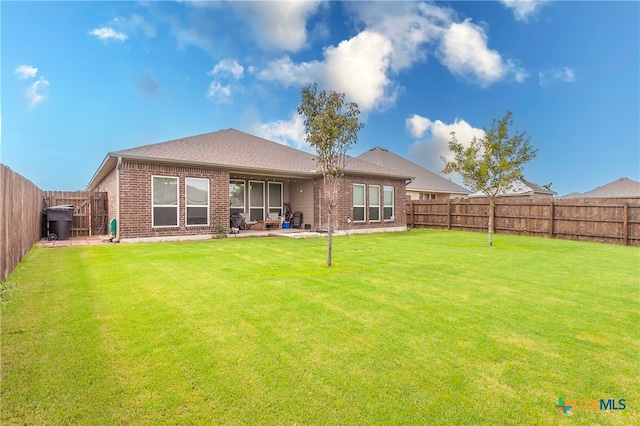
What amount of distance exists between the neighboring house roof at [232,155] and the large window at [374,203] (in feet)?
2.91

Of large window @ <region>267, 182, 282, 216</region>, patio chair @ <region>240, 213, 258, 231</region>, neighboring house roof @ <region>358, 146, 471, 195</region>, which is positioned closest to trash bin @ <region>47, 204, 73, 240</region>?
patio chair @ <region>240, 213, 258, 231</region>

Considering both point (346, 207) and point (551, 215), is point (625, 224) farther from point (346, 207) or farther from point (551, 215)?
point (346, 207)

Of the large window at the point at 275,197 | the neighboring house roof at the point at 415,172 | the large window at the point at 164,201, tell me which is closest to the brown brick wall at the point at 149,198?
the large window at the point at 164,201

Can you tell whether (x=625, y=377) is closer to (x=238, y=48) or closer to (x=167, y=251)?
(x=167, y=251)

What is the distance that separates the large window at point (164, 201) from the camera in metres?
11.1

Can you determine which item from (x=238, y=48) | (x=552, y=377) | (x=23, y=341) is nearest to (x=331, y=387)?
(x=552, y=377)

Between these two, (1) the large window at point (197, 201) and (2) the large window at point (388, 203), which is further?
(2) the large window at point (388, 203)

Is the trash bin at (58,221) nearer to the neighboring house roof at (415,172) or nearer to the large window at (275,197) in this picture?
the large window at (275,197)

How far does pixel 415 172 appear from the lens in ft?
86.3

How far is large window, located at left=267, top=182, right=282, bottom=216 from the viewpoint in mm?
15867

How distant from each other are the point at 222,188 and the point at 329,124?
7199mm

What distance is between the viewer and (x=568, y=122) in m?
19.4

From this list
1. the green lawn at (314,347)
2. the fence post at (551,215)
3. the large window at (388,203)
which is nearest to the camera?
the green lawn at (314,347)
